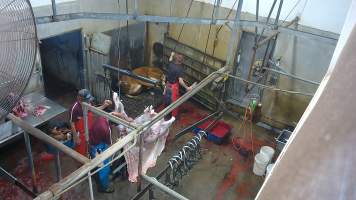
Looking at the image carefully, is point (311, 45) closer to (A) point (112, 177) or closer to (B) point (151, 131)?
(B) point (151, 131)

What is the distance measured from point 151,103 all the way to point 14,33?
597 cm

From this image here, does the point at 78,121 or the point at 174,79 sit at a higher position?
the point at 174,79

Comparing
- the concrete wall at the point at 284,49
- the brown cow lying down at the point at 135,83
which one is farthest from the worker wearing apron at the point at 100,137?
the concrete wall at the point at 284,49

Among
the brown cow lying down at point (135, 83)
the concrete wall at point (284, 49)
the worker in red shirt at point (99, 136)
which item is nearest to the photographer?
the worker in red shirt at point (99, 136)

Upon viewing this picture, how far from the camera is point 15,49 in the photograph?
2.37 m

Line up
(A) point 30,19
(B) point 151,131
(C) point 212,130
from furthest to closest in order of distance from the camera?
(C) point 212,130
(B) point 151,131
(A) point 30,19

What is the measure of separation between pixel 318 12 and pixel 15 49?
18.8 ft

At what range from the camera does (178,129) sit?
295 inches

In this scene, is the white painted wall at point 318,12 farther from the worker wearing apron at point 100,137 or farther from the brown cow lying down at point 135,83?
the worker wearing apron at point 100,137

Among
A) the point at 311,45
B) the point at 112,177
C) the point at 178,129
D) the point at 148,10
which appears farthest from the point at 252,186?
the point at 148,10

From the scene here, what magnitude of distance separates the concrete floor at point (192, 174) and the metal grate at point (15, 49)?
3.57m

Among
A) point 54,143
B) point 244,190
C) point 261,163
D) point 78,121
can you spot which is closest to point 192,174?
point 244,190

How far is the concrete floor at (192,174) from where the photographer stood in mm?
5633

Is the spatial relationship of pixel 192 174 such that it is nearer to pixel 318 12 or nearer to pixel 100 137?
pixel 100 137
